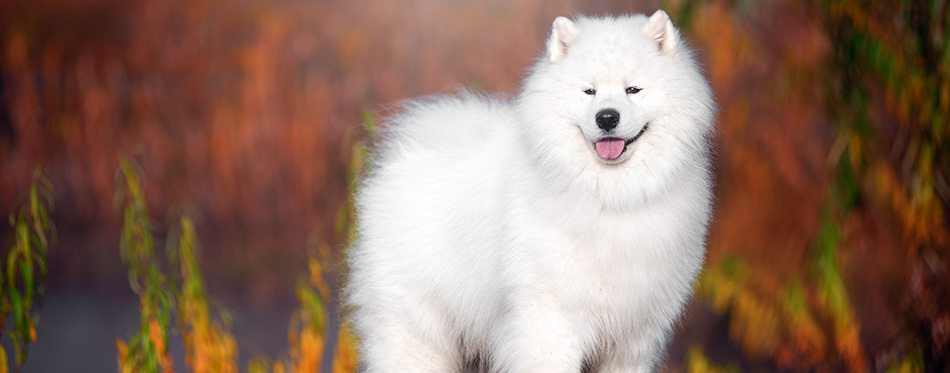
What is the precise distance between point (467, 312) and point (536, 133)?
2.49 feet

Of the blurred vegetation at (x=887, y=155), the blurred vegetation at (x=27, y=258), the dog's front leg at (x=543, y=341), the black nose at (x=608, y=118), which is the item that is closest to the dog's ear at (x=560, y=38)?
the black nose at (x=608, y=118)

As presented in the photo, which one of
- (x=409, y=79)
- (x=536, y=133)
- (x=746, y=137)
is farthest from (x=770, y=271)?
(x=536, y=133)

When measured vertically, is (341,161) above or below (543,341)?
below

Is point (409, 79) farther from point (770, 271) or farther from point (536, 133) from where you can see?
point (536, 133)

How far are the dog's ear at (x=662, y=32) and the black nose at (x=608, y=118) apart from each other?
367 millimetres

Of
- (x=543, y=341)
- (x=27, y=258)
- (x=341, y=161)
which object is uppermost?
(x=543, y=341)

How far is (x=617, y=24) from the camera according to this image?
2701 millimetres

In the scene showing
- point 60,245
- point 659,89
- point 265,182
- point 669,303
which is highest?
point 659,89

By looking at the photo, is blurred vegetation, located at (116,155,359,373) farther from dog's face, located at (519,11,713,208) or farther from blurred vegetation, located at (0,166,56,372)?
dog's face, located at (519,11,713,208)

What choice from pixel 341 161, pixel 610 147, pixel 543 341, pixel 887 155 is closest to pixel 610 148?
pixel 610 147

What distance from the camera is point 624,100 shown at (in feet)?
8.13

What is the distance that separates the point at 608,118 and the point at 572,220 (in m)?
0.41

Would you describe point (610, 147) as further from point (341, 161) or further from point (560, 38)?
point (341, 161)

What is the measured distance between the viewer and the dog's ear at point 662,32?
2621 mm
